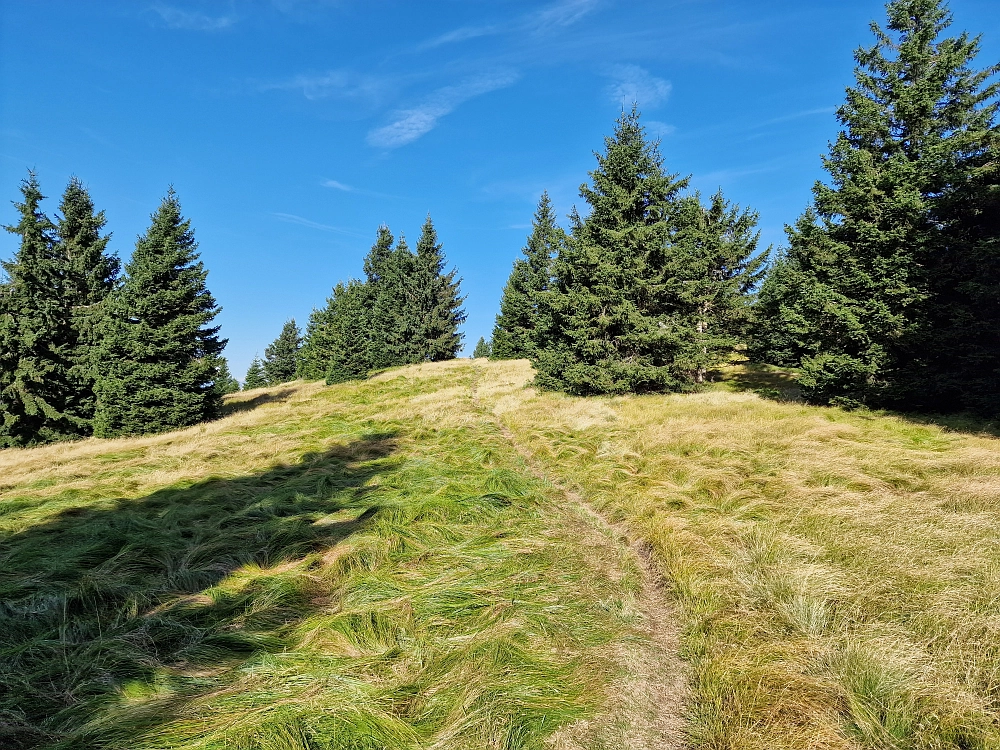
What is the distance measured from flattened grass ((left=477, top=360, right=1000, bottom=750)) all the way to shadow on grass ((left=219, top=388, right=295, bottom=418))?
2313 centimetres

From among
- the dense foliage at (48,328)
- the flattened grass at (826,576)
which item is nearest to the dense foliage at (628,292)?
the flattened grass at (826,576)

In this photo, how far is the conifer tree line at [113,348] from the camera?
63.8 feet

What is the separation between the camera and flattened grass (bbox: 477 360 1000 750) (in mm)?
2518

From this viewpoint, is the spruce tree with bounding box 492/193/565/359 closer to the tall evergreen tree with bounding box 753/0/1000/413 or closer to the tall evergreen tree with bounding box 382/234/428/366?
the tall evergreen tree with bounding box 382/234/428/366

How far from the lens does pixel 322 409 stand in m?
21.6

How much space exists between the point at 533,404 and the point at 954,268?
50.6ft

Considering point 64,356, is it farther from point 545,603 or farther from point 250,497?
point 545,603

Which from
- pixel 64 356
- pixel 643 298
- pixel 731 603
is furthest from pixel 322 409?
pixel 731 603

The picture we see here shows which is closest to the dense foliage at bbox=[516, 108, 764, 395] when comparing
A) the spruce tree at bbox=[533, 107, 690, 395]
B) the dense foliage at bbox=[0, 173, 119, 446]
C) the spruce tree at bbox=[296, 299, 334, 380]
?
the spruce tree at bbox=[533, 107, 690, 395]

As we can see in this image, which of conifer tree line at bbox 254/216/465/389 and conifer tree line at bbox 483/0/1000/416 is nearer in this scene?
conifer tree line at bbox 483/0/1000/416

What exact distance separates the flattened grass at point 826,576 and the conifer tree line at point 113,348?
20953mm

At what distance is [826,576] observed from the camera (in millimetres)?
3891

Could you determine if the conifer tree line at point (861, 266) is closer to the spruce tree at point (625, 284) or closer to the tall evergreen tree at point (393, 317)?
the spruce tree at point (625, 284)

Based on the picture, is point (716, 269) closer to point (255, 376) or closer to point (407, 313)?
point (407, 313)
